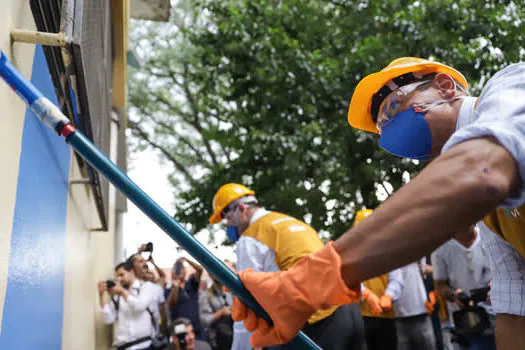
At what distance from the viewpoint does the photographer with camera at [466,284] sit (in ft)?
Result: 16.3

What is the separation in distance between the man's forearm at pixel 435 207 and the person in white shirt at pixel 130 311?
22.0ft

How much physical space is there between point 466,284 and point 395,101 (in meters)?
3.91

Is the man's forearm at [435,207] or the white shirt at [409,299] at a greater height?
the man's forearm at [435,207]

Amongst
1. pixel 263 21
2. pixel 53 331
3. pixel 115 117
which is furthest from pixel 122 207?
pixel 53 331

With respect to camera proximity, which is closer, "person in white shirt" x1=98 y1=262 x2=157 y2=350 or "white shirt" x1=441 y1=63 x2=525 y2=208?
"white shirt" x1=441 y1=63 x2=525 y2=208

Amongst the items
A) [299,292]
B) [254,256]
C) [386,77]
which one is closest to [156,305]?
[254,256]

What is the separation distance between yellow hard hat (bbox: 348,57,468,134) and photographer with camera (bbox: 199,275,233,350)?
17.5 feet

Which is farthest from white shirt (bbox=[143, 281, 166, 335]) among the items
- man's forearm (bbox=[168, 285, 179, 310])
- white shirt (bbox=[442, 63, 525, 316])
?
white shirt (bbox=[442, 63, 525, 316])

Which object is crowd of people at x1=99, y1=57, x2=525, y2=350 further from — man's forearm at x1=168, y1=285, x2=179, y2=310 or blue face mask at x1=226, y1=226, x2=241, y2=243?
man's forearm at x1=168, y1=285, x2=179, y2=310

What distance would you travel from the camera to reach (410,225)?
3.38ft

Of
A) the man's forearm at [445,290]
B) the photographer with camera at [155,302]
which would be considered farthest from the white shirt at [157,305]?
the man's forearm at [445,290]

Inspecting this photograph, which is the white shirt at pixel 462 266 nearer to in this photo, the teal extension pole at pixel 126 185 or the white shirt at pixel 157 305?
the white shirt at pixel 157 305

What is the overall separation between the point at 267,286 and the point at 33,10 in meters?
1.79

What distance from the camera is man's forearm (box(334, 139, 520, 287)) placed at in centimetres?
100
